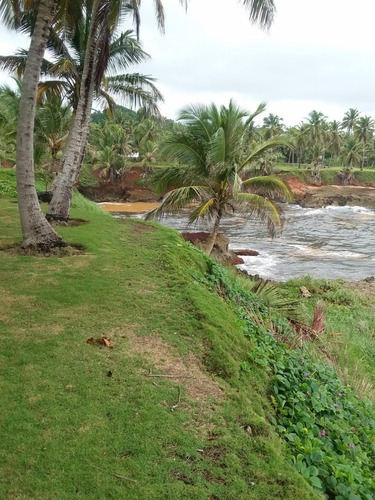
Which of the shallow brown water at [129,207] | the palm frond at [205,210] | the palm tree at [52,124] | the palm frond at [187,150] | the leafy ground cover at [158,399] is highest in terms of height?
the palm tree at [52,124]

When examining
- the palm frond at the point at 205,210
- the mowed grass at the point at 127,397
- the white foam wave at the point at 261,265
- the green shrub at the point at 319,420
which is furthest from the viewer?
the white foam wave at the point at 261,265

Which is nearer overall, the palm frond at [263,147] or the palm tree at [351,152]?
the palm frond at [263,147]

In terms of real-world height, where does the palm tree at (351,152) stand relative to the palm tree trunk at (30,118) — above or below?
above

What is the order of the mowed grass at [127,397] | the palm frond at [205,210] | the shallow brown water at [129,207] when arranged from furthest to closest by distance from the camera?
the shallow brown water at [129,207], the palm frond at [205,210], the mowed grass at [127,397]

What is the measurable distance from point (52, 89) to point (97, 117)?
70.1 m

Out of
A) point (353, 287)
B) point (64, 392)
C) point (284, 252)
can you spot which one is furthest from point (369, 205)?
point (64, 392)

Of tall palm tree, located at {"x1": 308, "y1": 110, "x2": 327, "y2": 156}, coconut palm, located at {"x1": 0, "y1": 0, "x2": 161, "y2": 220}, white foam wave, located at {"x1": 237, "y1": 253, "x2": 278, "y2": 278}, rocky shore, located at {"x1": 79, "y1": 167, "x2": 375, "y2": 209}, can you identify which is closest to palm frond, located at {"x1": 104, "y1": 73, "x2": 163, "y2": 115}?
coconut palm, located at {"x1": 0, "y1": 0, "x2": 161, "y2": 220}

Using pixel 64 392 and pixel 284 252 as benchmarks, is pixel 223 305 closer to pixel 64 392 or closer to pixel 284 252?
pixel 64 392

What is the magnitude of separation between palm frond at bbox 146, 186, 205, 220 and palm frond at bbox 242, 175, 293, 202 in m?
1.38

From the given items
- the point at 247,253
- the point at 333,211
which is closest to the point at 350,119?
the point at 333,211

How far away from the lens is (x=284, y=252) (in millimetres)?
22297

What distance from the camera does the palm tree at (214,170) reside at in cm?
1094


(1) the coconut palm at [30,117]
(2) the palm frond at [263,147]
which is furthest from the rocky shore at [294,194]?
(1) the coconut palm at [30,117]

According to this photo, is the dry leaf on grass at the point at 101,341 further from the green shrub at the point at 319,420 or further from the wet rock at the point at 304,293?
the wet rock at the point at 304,293
